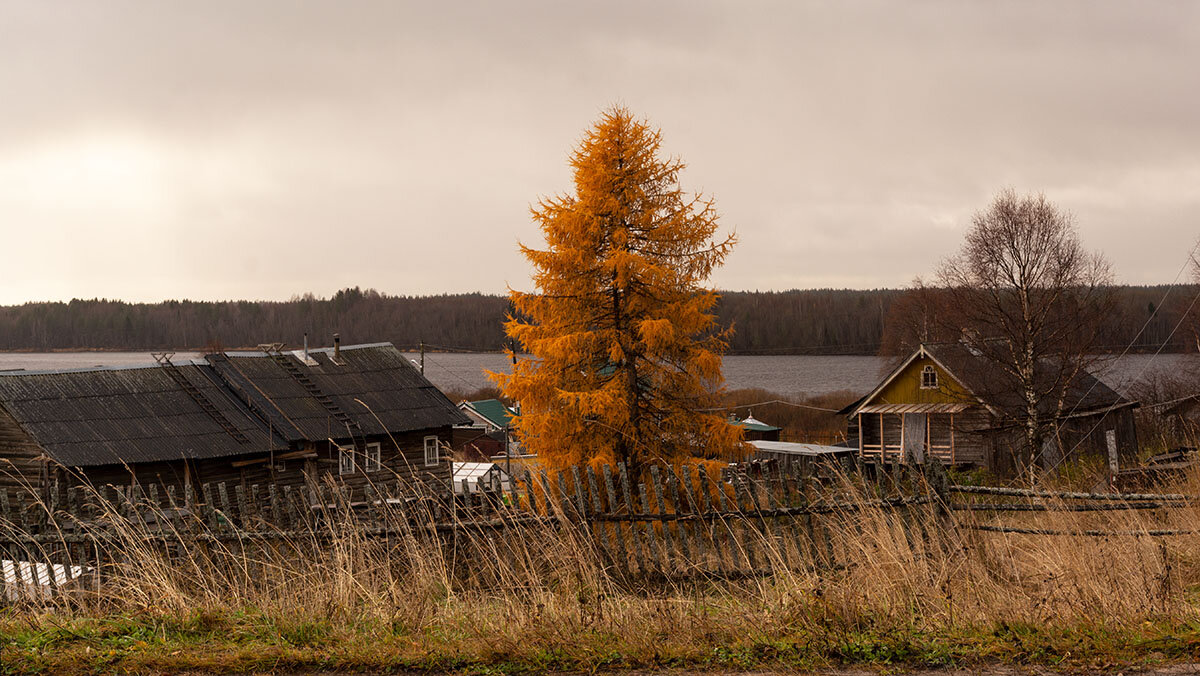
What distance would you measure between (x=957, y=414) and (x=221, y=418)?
3073cm

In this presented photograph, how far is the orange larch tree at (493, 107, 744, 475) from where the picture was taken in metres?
20.1

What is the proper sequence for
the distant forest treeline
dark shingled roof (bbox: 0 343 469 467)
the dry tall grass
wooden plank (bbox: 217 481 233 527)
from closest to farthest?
the dry tall grass → wooden plank (bbox: 217 481 233 527) → dark shingled roof (bbox: 0 343 469 467) → the distant forest treeline

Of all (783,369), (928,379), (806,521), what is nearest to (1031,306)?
(928,379)

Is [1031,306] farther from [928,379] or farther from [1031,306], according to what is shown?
[928,379]

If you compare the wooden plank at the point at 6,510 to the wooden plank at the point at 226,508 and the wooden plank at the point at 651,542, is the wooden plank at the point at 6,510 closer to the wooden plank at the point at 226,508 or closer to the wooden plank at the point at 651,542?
the wooden plank at the point at 226,508

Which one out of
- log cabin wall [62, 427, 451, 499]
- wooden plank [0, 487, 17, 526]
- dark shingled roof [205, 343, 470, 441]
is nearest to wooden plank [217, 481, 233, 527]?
wooden plank [0, 487, 17, 526]

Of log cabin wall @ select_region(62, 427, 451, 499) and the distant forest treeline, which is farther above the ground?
the distant forest treeline

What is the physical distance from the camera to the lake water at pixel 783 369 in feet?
265

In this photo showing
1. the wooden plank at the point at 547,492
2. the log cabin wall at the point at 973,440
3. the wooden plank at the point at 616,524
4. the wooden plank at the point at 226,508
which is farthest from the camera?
the log cabin wall at the point at 973,440

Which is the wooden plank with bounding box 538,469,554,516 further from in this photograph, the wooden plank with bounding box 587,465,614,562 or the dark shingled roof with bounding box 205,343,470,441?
the dark shingled roof with bounding box 205,343,470,441

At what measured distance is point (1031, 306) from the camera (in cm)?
3188

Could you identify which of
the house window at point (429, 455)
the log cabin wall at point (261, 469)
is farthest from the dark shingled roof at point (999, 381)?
the house window at point (429, 455)

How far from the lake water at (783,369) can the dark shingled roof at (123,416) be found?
43.2 m

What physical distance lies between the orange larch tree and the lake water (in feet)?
157
